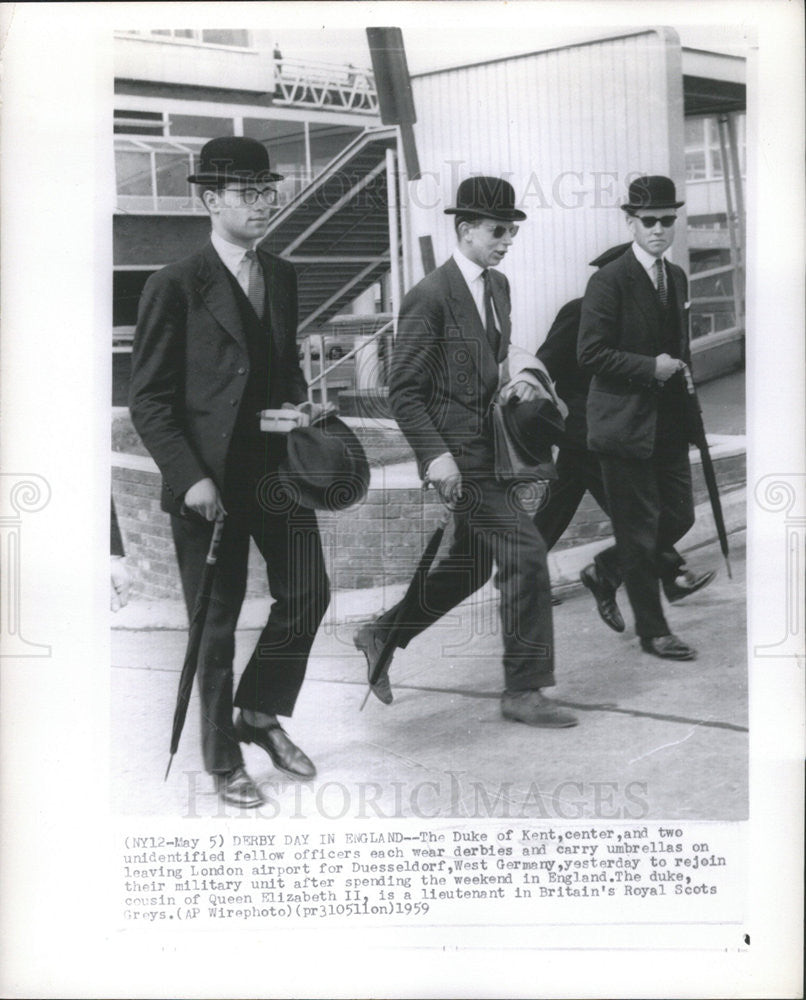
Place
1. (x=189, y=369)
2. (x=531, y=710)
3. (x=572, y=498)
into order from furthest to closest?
1. (x=572, y=498)
2. (x=531, y=710)
3. (x=189, y=369)

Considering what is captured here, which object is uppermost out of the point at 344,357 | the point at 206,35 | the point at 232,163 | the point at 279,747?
the point at 206,35

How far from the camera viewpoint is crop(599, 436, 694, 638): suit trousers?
12.2 feet

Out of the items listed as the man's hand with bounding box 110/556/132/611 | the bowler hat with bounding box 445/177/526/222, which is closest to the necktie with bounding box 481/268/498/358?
the bowler hat with bounding box 445/177/526/222

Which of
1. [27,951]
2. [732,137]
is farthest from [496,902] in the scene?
[732,137]

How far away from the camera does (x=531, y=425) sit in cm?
363

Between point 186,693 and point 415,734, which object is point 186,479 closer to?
point 186,693

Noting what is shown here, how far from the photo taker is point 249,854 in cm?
352

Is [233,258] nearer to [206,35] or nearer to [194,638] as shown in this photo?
[206,35]

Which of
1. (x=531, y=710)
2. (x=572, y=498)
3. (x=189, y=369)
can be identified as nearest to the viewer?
(x=189, y=369)

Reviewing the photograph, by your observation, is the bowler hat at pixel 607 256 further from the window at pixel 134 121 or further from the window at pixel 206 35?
the window at pixel 134 121

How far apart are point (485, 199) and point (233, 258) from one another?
82cm

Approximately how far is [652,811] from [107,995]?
1.77 meters

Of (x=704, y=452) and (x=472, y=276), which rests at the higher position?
(x=472, y=276)
